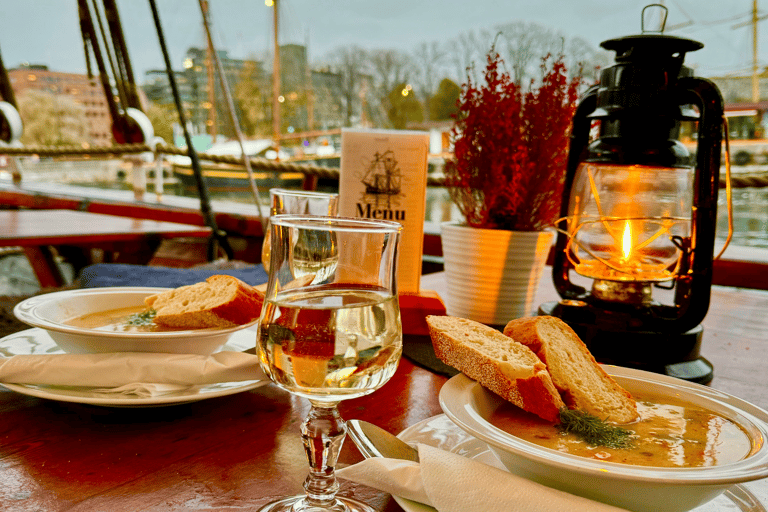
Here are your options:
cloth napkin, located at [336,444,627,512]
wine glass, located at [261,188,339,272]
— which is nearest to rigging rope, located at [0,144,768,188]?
wine glass, located at [261,188,339,272]

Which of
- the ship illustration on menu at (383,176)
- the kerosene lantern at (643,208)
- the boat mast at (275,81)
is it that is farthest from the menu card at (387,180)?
the boat mast at (275,81)

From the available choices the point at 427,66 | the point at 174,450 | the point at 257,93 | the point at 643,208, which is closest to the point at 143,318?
the point at 174,450

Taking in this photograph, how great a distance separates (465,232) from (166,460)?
2.85 feet

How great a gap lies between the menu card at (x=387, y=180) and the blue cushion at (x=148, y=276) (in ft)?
1.99

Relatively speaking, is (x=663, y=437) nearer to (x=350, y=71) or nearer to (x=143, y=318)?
(x=143, y=318)

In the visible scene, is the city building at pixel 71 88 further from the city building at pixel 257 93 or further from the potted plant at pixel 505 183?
the potted plant at pixel 505 183

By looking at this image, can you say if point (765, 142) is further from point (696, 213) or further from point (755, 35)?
point (696, 213)

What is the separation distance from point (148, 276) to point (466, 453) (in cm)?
152

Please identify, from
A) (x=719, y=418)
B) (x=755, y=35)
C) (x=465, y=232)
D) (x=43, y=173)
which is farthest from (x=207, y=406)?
(x=43, y=173)

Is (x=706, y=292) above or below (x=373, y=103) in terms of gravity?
below

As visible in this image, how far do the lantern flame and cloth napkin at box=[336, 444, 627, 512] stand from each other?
782mm

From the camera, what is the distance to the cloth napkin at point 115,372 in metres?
0.78

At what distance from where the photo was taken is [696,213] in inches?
44.6

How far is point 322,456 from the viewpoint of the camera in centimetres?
58
